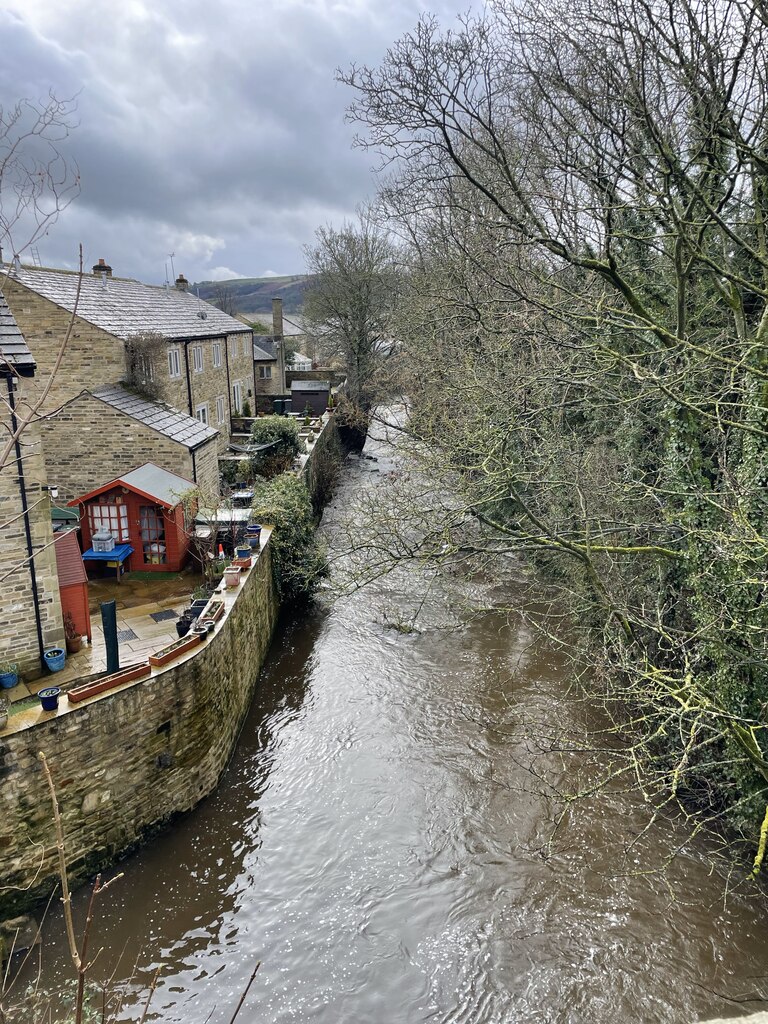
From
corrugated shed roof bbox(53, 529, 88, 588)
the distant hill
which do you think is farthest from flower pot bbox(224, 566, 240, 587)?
the distant hill

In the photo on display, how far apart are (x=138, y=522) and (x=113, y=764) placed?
7589 mm

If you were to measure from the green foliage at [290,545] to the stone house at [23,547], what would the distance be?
643cm

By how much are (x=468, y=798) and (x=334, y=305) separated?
30.0 meters

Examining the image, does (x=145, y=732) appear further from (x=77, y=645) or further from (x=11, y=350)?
(x=11, y=350)

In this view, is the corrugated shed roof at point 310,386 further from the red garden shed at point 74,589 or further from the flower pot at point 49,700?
the flower pot at point 49,700

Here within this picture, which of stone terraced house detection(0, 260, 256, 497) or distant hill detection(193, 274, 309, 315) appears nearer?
stone terraced house detection(0, 260, 256, 497)

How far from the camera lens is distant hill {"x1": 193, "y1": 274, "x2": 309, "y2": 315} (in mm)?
109750

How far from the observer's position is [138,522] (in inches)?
620

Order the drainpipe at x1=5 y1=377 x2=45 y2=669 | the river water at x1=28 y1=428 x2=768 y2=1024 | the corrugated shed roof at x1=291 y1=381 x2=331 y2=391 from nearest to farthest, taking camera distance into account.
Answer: the river water at x1=28 y1=428 x2=768 y2=1024
the drainpipe at x1=5 y1=377 x2=45 y2=669
the corrugated shed roof at x1=291 y1=381 x2=331 y2=391

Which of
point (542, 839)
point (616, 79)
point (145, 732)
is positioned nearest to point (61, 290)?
point (145, 732)

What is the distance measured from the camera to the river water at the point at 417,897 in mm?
7891

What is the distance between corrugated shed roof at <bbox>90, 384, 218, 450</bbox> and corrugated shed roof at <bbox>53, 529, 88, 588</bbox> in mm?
4660

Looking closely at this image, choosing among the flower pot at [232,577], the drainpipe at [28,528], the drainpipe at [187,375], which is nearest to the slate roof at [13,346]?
the drainpipe at [28,528]

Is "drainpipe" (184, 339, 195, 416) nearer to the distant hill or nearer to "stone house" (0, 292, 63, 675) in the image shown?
"stone house" (0, 292, 63, 675)
